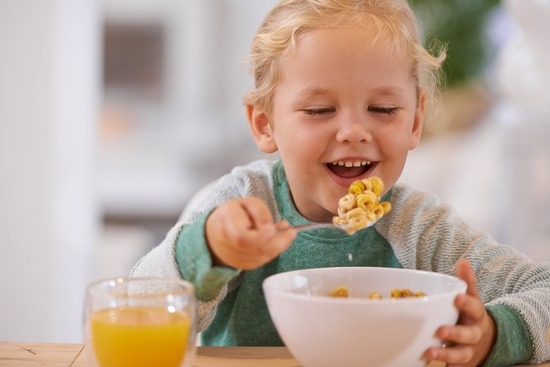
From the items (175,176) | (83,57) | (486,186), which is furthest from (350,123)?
(175,176)

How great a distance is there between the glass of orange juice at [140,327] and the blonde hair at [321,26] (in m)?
0.45

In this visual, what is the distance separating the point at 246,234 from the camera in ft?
2.75

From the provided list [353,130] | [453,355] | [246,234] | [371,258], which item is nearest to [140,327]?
[246,234]

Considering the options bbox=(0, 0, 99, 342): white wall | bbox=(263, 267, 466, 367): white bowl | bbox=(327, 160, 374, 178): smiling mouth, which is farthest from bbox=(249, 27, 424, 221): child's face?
bbox=(0, 0, 99, 342): white wall

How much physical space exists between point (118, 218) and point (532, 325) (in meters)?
3.91

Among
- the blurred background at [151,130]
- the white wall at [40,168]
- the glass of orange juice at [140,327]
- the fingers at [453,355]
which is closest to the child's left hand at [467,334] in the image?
the fingers at [453,355]

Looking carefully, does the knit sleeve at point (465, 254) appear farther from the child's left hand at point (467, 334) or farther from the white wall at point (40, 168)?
the white wall at point (40, 168)

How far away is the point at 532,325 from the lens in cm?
96

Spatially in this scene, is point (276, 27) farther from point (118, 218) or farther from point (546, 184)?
point (118, 218)

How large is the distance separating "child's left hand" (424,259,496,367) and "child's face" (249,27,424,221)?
0.84 ft

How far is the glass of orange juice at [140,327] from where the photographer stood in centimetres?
77

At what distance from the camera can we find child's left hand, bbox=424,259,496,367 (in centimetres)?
81

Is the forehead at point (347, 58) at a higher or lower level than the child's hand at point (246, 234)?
higher

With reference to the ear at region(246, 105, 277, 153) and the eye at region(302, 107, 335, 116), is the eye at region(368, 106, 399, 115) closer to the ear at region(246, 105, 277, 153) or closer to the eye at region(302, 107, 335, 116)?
the eye at region(302, 107, 335, 116)
